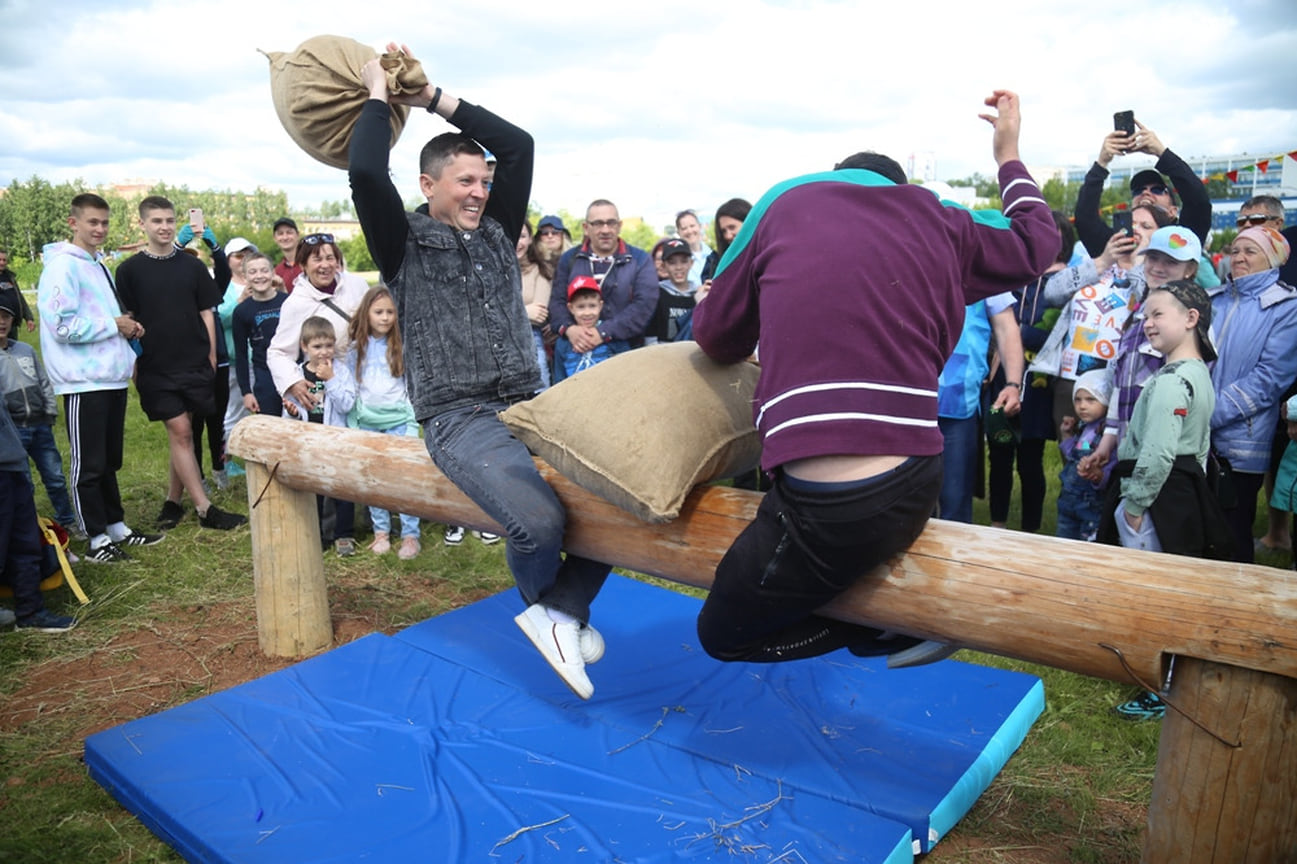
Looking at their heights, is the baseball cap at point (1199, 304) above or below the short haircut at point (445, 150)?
below

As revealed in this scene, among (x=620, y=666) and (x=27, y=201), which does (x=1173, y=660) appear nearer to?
(x=620, y=666)

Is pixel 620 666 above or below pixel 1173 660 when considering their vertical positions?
below

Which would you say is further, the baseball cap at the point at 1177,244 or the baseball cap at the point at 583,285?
the baseball cap at the point at 583,285

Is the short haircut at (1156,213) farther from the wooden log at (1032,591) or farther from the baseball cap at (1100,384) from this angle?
the wooden log at (1032,591)

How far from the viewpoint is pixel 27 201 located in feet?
52.5

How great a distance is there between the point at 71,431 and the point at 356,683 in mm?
3194

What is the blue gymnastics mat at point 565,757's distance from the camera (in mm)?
2746

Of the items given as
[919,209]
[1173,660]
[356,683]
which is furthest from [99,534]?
[1173,660]

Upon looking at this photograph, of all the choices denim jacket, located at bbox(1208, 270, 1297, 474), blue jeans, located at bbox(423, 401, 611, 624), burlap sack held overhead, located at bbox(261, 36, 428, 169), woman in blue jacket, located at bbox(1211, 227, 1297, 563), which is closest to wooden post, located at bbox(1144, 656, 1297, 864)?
blue jeans, located at bbox(423, 401, 611, 624)

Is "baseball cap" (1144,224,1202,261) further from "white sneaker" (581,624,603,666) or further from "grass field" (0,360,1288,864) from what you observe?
"white sneaker" (581,624,603,666)

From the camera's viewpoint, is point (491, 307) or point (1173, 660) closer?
point (1173, 660)

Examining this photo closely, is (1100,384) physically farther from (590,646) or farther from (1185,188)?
(590,646)

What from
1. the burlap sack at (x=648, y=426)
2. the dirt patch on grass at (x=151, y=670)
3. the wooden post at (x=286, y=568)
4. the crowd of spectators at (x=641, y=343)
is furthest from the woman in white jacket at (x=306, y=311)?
the burlap sack at (x=648, y=426)

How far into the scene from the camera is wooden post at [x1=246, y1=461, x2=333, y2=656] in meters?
4.17
